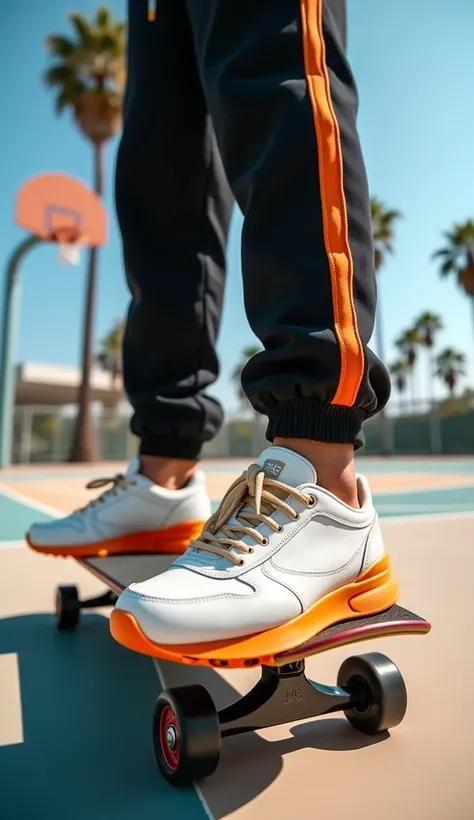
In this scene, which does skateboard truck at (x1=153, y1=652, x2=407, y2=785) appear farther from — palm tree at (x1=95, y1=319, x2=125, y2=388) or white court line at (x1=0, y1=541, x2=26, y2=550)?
palm tree at (x1=95, y1=319, x2=125, y2=388)

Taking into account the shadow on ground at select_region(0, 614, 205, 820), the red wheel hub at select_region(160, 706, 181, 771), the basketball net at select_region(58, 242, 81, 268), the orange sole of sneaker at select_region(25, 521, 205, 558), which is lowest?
the shadow on ground at select_region(0, 614, 205, 820)

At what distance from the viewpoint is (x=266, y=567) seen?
26.0 inches

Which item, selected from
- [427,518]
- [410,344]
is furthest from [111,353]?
[427,518]

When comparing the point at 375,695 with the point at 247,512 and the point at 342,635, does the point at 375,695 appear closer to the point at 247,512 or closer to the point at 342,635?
the point at 342,635

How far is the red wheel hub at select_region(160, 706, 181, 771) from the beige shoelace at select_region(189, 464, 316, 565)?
179mm

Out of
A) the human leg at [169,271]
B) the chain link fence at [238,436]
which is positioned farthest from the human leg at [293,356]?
the chain link fence at [238,436]

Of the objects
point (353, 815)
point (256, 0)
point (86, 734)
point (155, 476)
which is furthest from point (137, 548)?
point (256, 0)

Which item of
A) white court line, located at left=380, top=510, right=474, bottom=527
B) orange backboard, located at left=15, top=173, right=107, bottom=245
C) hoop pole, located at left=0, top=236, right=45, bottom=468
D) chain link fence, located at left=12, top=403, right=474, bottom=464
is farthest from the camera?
chain link fence, located at left=12, top=403, right=474, bottom=464

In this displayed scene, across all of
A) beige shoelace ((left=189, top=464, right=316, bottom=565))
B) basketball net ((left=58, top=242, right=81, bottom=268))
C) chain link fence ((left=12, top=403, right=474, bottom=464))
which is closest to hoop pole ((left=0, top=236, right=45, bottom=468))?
basketball net ((left=58, top=242, right=81, bottom=268))

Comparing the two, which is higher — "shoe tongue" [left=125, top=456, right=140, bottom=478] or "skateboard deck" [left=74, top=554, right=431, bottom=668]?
"shoe tongue" [left=125, top=456, right=140, bottom=478]

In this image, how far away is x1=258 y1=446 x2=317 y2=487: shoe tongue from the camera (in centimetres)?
71

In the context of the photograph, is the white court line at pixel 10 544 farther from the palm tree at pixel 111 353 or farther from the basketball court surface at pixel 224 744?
the palm tree at pixel 111 353

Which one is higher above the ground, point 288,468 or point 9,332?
point 9,332

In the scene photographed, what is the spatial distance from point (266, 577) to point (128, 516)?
23.8 inches
